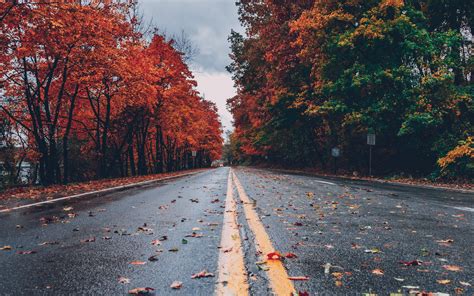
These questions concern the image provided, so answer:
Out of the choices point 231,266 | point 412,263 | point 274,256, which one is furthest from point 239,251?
point 412,263

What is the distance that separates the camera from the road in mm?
2510

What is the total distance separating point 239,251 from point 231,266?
0.47 metres

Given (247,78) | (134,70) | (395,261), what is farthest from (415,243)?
(247,78)

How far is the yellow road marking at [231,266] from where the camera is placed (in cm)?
238

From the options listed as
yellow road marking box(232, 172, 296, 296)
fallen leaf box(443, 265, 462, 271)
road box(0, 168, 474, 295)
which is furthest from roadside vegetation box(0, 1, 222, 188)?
fallen leaf box(443, 265, 462, 271)

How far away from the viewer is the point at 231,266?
113 inches

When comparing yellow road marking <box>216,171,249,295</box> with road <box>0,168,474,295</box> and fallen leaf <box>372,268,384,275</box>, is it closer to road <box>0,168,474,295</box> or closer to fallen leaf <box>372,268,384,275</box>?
road <box>0,168,474,295</box>

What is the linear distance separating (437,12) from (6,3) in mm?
20250

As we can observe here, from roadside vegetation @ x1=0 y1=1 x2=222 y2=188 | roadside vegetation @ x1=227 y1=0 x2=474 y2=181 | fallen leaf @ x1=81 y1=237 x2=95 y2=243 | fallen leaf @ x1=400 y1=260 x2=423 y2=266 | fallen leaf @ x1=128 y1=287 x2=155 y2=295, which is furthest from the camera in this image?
Answer: roadside vegetation @ x1=227 y1=0 x2=474 y2=181

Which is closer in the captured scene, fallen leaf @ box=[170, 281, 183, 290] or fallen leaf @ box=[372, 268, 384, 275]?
fallen leaf @ box=[170, 281, 183, 290]

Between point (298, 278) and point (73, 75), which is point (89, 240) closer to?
point (298, 278)

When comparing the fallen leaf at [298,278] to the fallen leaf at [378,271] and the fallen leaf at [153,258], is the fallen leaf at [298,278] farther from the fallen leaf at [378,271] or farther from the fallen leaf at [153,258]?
the fallen leaf at [153,258]

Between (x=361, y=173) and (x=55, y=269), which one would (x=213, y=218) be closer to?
(x=55, y=269)

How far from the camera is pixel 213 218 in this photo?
18.0 ft
